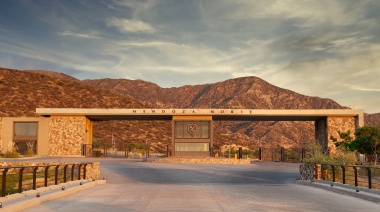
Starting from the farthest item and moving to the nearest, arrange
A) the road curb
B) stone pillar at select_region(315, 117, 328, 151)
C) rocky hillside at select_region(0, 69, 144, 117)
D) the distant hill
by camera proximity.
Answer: the distant hill < rocky hillside at select_region(0, 69, 144, 117) < stone pillar at select_region(315, 117, 328, 151) < the road curb

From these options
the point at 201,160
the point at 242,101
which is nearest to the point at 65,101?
the point at 242,101

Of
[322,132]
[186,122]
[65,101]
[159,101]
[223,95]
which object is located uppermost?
[223,95]

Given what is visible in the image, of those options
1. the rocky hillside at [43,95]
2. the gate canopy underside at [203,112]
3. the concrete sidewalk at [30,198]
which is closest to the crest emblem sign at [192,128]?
the gate canopy underside at [203,112]

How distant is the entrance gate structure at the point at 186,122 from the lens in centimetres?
5241

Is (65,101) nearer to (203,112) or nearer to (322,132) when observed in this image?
(203,112)

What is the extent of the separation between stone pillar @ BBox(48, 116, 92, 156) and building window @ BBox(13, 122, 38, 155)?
77.4 inches

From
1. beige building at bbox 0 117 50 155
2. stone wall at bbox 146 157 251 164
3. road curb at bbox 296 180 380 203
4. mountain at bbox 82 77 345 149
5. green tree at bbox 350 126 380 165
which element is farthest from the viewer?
mountain at bbox 82 77 345 149

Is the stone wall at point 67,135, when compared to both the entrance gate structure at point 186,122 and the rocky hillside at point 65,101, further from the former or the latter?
the rocky hillside at point 65,101

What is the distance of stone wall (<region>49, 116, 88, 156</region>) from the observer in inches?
2125

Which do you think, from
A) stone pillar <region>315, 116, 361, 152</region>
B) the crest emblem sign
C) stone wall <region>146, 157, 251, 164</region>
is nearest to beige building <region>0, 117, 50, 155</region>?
stone wall <region>146, 157, 251, 164</region>

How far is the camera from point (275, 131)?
5039 inches

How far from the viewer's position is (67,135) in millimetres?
53875

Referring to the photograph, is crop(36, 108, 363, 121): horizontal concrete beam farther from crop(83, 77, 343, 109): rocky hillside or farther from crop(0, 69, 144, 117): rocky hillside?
crop(83, 77, 343, 109): rocky hillside

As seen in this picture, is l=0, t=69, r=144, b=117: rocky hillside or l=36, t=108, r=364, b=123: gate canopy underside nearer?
l=36, t=108, r=364, b=123: gate canopy underside
